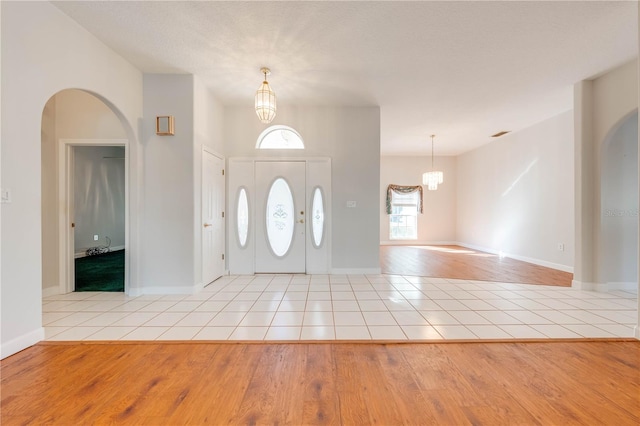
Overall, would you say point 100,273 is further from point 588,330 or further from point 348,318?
point 588,330

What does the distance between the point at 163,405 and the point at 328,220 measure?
11.5ft

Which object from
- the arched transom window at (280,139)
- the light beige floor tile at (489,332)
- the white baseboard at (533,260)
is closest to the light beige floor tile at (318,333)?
the light beige floor tile at (489,332)

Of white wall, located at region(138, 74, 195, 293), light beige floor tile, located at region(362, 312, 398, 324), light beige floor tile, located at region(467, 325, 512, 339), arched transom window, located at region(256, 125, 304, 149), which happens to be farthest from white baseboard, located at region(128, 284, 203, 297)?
light beige floor tile, located at region(467, 325, 512, 339)

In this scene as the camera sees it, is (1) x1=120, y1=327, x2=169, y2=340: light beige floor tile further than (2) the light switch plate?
Yes

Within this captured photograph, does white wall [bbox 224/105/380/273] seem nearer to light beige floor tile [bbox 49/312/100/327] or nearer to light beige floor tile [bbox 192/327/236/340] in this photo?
light beige floor tile [bbox 192/327/236/340]

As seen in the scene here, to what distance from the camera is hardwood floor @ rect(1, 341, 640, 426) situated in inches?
58.0

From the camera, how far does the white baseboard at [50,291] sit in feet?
11.5

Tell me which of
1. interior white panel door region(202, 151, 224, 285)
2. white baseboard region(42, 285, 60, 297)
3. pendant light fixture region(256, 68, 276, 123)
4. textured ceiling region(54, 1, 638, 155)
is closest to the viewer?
textured ceiling region(54, 1, 638, 155)

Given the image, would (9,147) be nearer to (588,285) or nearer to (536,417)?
(536,417)

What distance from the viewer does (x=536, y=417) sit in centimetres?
146

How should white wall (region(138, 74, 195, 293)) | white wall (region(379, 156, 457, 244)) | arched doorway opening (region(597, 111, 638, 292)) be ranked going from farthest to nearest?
white wall (region(379, 156, 457, 244))
arched doorway opening (region(597, 111, 638, 292))
white wall (region(138, 74, 195, 293))

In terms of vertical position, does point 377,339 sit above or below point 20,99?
below

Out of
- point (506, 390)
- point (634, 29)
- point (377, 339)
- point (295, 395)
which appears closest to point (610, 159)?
point (634, 29)

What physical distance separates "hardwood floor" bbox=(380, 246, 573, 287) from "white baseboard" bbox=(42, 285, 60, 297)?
4887mm
